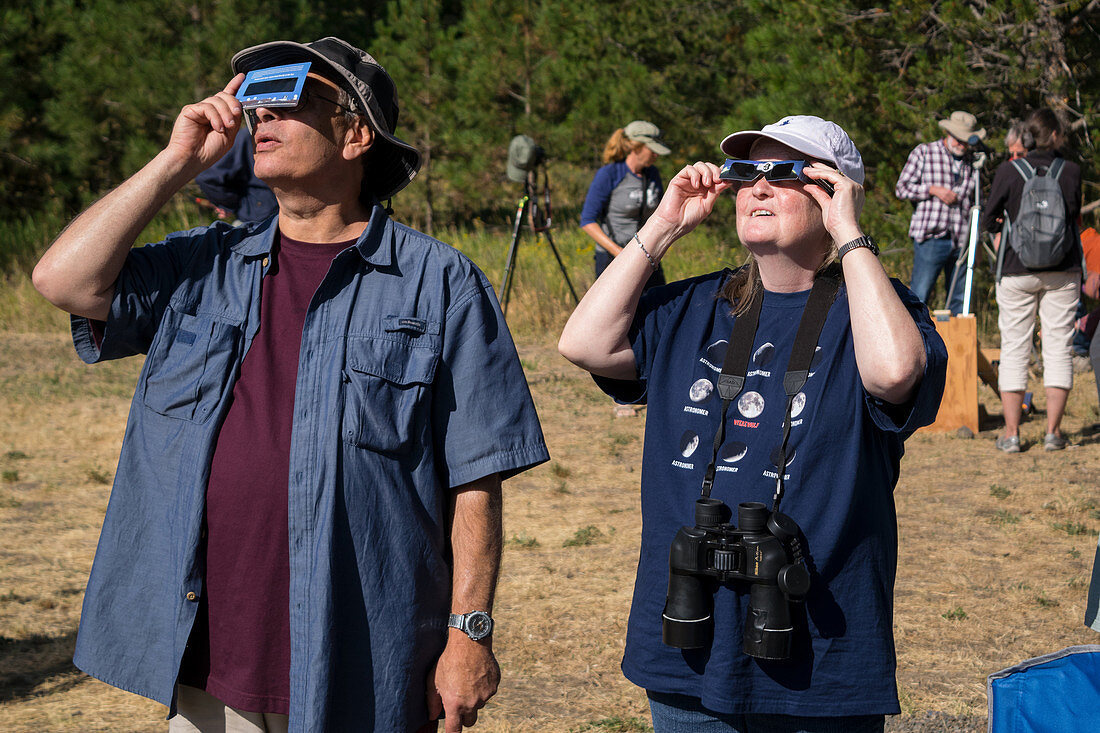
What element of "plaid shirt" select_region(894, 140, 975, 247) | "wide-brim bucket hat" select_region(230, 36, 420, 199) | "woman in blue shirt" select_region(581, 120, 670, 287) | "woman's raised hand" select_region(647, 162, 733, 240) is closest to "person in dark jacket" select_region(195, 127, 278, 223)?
"woman in blue shirt" select_region(581, 120, 670, 287)

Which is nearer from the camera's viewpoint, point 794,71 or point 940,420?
point 940,420

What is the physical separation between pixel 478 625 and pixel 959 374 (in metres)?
6.42

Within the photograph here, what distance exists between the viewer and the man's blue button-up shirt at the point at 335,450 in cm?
217

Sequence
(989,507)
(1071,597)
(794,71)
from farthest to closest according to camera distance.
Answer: (794,71) < (989,507) < (1071,597)

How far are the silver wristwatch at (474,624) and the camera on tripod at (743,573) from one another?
0.35 metres

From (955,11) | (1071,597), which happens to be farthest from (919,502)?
(955,11)

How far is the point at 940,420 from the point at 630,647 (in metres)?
6.27

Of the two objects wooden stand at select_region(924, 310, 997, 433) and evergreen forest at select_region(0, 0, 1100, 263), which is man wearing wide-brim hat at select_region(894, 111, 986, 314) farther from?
wooden stand at select_region(924, 310, 997, 433)

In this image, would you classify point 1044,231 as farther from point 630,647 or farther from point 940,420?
point 630,647

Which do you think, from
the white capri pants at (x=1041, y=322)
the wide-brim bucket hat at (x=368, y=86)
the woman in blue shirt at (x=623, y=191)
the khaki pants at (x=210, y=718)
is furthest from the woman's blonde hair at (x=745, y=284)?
the woman in blue shirt at (x=623, y=191)

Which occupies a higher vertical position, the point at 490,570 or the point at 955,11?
the point at 955,11

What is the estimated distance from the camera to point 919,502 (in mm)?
6625

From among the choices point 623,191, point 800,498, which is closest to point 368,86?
point 800,498

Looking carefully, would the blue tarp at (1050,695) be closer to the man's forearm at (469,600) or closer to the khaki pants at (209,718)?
the man's forearm at (469,600)
